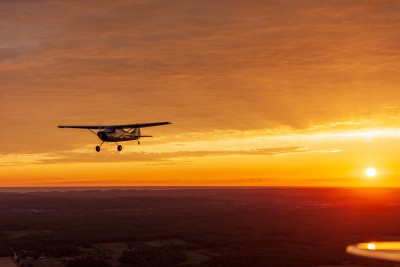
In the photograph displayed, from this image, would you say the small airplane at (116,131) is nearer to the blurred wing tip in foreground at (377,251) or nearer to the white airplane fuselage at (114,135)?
the white airplane fuselage at (114,135)

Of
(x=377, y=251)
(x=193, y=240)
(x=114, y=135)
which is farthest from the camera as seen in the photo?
(x=193, y=240)

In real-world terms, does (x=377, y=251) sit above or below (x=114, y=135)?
below

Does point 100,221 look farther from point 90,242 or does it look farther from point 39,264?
point 39,264

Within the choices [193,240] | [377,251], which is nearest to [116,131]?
[377,251]

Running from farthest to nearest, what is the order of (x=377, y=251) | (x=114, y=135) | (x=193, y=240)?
(x=193, y=240) < (x=114, y=135) < (x=377, y=251)

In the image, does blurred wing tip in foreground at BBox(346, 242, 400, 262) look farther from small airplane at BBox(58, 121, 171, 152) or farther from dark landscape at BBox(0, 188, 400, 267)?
dark landscape at BBox(0, 188, 400, 267)

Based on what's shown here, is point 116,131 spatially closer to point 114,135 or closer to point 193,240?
point 114,135

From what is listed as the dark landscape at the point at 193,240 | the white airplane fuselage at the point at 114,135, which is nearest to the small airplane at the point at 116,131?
the white airplane fuselage at the point at 114,135

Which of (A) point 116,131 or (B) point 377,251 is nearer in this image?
(B) point 377,251

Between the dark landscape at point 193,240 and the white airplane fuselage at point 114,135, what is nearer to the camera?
the white airplane fuselage at point 114,135

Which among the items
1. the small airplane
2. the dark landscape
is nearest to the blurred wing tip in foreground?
the small airplane

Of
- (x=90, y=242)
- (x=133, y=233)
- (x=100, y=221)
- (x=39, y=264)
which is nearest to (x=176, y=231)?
(x=133, y=233)
